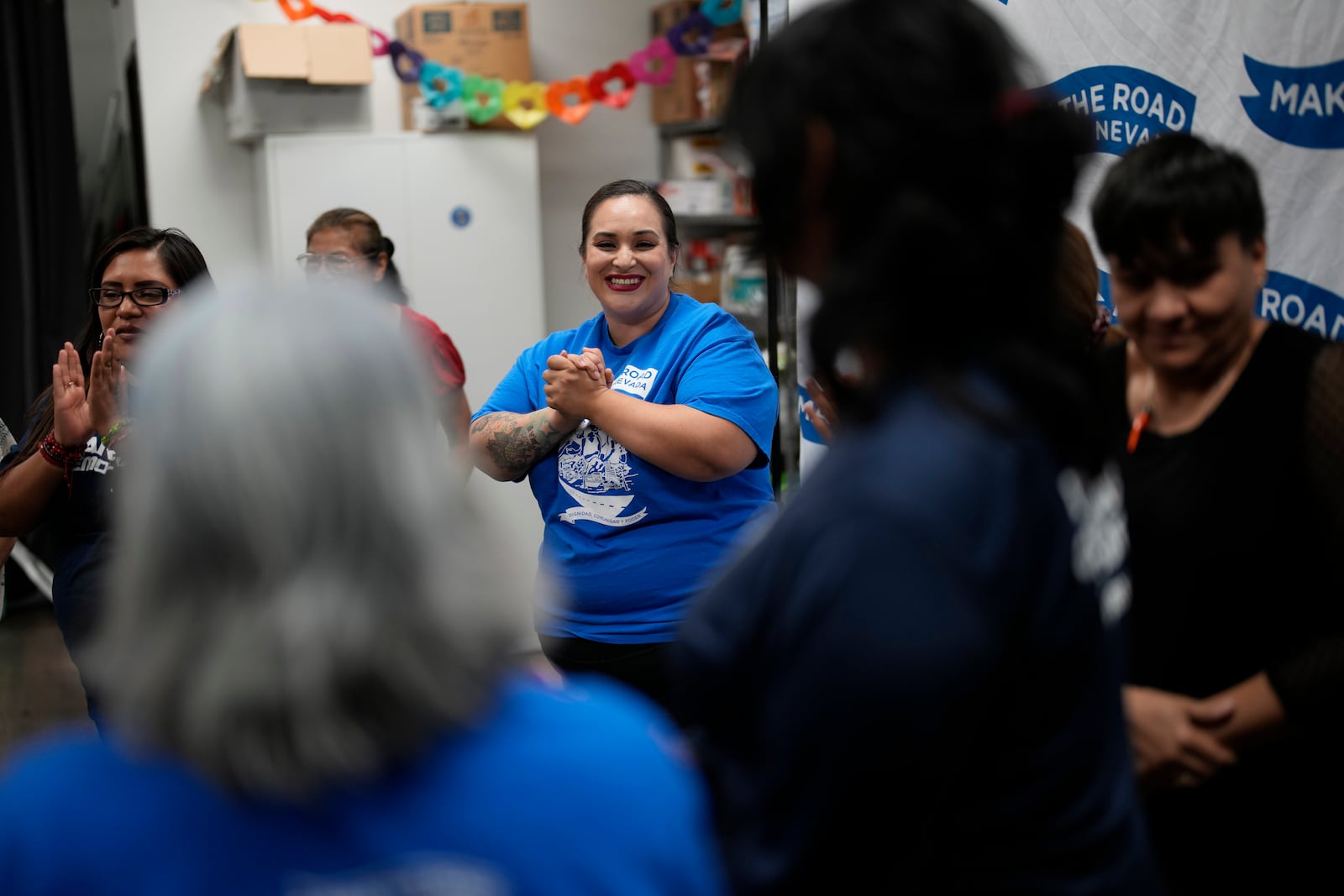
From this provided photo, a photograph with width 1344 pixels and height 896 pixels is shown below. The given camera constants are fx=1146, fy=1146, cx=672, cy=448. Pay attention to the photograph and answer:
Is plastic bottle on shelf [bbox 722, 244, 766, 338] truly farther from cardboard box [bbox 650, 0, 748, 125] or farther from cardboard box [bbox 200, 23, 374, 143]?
cardboard box [bbox 200, 23, 374, 143]

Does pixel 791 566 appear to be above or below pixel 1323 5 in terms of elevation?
below

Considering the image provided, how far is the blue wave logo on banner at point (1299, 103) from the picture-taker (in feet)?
5.56

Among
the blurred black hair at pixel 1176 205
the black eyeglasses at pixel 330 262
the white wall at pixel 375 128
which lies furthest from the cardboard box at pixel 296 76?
the blurred black hair at pixel 1176 205

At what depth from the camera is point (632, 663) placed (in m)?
2.12

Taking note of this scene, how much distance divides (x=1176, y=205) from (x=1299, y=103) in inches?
29.5

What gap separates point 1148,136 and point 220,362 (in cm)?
182

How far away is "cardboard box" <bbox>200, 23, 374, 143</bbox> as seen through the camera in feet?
13.6

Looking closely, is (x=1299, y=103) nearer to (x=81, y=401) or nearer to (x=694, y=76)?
(x=81, y=401)

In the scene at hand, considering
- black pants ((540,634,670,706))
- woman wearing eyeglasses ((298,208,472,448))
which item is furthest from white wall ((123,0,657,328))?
black pants ((540,634,670,706))

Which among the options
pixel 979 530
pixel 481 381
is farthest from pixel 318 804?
pixel 481 381

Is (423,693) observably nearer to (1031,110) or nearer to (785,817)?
(785,817)

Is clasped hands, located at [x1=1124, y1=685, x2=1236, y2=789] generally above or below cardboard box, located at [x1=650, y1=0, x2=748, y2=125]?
below

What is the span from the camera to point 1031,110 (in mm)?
771

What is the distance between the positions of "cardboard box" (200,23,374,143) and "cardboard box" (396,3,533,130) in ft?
1.06
